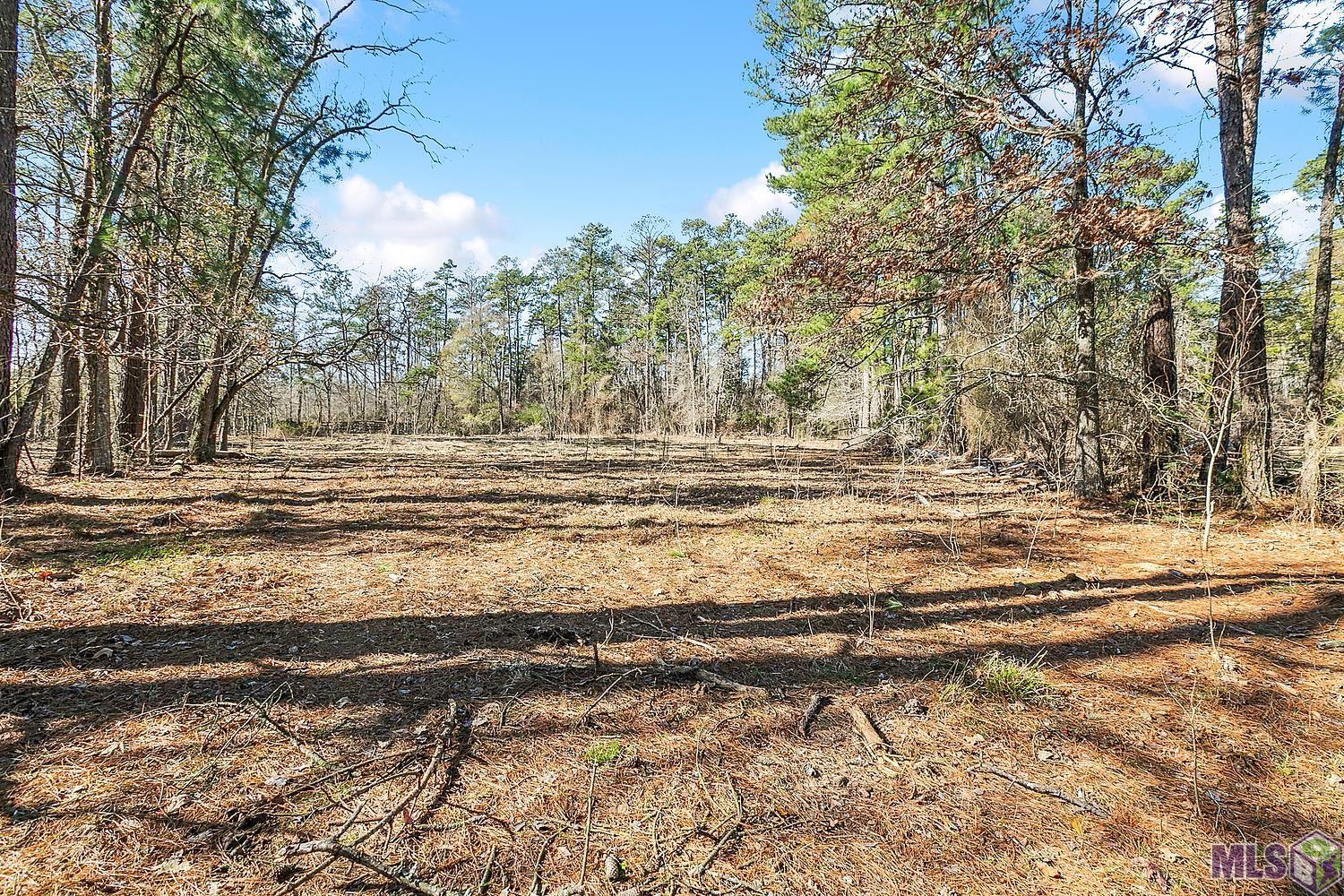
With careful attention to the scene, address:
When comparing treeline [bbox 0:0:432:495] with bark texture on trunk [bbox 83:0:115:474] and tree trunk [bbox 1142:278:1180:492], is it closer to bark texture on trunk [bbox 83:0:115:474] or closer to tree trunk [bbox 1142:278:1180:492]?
bark texture on trunk [bbox 83:0:115:474]

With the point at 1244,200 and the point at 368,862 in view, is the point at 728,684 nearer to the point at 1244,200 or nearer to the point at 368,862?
the point at 368,862

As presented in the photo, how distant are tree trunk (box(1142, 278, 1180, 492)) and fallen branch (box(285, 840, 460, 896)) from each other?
897 centimetres

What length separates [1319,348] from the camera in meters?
7.16

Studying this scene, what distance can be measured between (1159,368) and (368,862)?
31.9ft

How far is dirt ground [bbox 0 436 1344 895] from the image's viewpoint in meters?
1.73

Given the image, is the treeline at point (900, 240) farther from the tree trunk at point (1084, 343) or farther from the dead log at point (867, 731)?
the dead log at point (867, 731)

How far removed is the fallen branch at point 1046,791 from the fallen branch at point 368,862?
2009 millimetres

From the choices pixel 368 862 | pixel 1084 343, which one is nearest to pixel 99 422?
pixel 368 862

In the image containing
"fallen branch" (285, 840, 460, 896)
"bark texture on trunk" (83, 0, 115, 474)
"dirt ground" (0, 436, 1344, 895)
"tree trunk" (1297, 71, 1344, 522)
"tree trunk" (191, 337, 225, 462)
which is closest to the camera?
"fallen branch" (285, 840, 460, 896)

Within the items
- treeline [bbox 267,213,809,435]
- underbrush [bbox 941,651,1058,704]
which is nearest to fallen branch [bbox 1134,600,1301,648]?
underbrush [bbox 941,651,1058,704]

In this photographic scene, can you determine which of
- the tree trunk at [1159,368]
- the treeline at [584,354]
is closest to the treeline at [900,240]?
the tree trunk at [1159,368]

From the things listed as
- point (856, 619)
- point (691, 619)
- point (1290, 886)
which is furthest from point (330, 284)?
point (1290, 886)

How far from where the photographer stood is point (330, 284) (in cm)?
897

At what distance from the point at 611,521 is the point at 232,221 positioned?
23.7 feet
